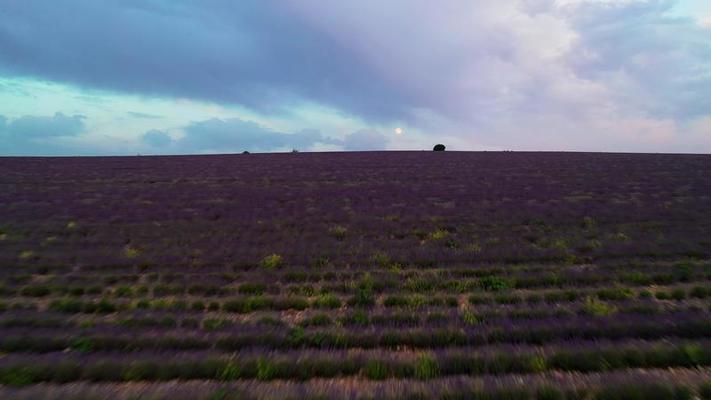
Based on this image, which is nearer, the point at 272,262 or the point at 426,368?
the point at 426,368

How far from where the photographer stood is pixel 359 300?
7.62 meters

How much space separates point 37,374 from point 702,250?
54.3 feet

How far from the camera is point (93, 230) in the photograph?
47.1ft

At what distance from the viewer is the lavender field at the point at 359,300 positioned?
16.0 feet

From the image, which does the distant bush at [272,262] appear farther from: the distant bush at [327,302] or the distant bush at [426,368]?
the distant bush at [426,368]

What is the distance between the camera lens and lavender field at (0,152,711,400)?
16.0 ft

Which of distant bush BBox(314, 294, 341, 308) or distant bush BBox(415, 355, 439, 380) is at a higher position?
distant bush BBox(415, 355, 439, 380)

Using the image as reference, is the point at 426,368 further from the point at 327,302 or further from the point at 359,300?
the point at 327,302

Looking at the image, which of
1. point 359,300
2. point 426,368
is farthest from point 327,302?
point 426,368

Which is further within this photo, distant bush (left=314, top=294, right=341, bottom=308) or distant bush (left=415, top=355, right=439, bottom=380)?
distant bush (left=314, top=294, right=341, bottom=308)

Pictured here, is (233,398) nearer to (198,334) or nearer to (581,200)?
(198,334)

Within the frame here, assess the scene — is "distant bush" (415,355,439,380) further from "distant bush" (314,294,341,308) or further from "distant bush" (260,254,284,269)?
"distant bush" (260,254,284,269)

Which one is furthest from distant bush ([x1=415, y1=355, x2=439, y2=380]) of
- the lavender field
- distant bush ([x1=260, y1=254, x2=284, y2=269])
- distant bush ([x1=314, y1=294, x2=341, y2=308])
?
distant bush ([x1=260, y1=254, x2=284, y2=269])

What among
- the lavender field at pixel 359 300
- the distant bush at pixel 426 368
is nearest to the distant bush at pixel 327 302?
the lavender field at pixel 359 300
